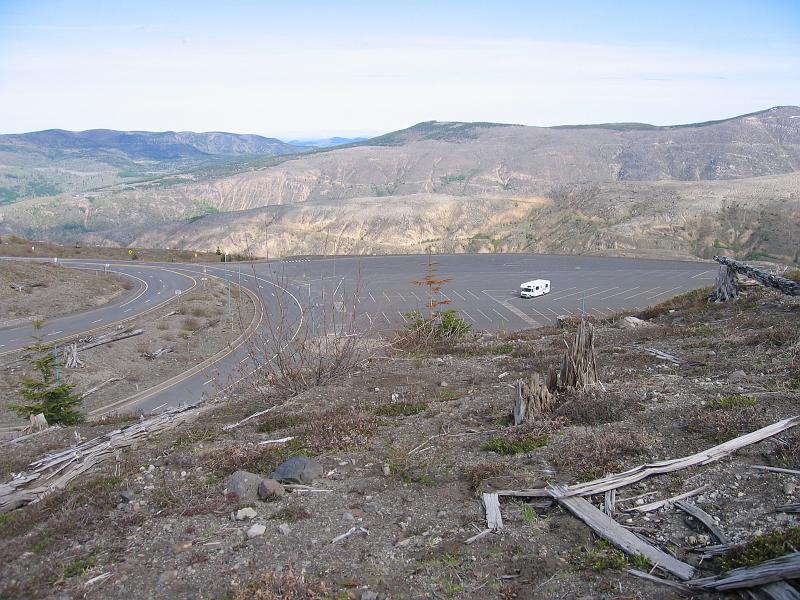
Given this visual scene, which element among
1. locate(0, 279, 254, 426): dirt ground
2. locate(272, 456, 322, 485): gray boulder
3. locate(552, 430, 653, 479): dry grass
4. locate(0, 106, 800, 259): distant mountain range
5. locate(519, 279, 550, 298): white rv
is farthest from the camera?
locate(0, 106, 800, 259): distant mountain range

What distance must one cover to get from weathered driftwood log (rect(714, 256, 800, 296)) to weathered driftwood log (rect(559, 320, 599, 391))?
38.5 ft

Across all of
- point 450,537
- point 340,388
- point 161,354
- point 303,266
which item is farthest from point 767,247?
point 450,537

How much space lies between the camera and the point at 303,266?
6419cm

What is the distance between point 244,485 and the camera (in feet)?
25.0

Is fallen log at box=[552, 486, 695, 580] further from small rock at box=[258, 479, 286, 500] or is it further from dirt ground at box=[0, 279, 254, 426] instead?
dirt ground at box=[0, 279, 254, 426]

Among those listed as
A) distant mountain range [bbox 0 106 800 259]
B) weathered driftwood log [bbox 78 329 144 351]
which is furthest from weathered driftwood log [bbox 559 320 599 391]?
weathered driftwood log [bbox 78 329 144 351]

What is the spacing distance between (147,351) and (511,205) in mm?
75527

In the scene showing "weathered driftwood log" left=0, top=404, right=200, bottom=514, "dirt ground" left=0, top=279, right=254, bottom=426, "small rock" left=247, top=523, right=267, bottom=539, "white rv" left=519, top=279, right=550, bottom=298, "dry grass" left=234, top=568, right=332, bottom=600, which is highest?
"dry grass" left=234, top=568, right=332, bottom=600

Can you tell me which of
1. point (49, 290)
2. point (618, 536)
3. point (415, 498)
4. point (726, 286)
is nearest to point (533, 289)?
point (726, 286)

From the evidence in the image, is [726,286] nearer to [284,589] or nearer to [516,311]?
[284,589]

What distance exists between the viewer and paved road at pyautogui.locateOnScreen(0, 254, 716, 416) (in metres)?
34.1

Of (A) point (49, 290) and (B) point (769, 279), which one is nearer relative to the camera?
(B) point (769, 279)

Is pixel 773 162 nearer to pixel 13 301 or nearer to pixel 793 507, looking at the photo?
pixel 13 301

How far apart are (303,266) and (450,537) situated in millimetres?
59142
